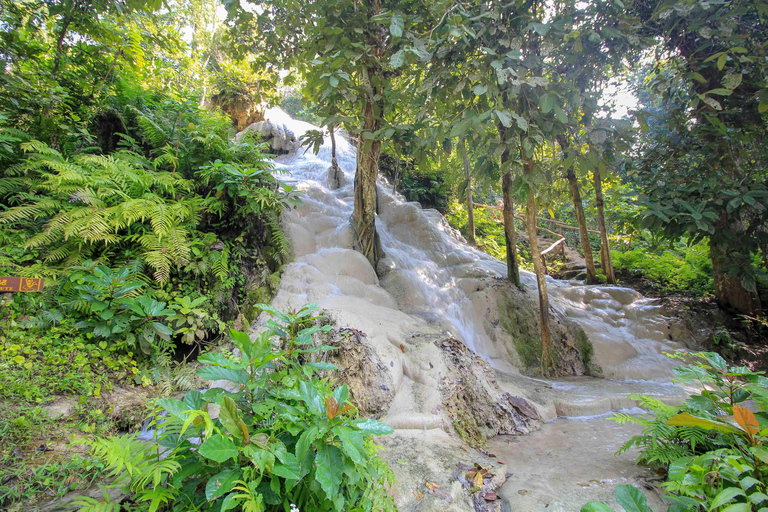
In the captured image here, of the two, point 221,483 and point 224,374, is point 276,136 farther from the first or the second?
point 221,483

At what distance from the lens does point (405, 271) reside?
6.27 m

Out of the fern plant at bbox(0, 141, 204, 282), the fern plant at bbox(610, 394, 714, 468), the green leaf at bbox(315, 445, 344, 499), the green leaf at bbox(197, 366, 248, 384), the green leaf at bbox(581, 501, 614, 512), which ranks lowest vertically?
the fern plant at bbox(610, 394, 714, 468)

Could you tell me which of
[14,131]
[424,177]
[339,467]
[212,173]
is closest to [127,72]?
[14,131]

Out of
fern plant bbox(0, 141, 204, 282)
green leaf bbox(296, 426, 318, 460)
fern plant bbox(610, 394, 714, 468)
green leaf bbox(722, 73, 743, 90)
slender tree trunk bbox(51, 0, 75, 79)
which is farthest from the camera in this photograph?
slender tree trunk bbox(51, 0, 75, 79)

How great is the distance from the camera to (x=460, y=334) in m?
5.60

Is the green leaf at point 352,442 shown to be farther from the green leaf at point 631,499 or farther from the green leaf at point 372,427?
the green leaf at point 631,499

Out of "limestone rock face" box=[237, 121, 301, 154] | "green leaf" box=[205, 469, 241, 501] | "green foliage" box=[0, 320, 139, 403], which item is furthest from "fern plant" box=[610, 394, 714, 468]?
"limestone rock face" box=[237, 121, 301, 154]

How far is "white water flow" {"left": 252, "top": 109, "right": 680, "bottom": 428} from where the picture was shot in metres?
4.24

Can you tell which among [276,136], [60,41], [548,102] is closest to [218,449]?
[548,102]

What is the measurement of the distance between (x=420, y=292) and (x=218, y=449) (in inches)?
189

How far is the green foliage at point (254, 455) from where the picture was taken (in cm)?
137

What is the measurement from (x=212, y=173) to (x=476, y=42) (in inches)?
144

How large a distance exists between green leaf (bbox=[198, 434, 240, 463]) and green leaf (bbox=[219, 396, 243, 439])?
0.14 ft

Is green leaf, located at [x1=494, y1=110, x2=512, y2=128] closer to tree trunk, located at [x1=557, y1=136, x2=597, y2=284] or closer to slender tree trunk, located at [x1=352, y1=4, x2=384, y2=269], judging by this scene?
slender tree trunk, located at [x1=352, y1=4, x2=384, y2=269]
